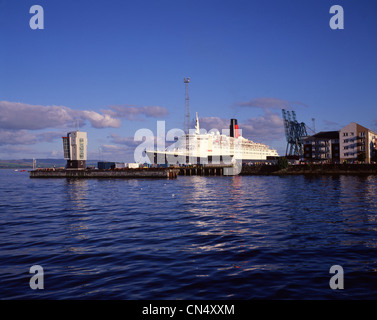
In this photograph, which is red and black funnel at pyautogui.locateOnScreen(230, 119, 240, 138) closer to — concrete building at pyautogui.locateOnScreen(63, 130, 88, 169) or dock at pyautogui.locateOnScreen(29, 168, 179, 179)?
dock at pyautogui.locateOnScreen(29, 168, 179, 179)

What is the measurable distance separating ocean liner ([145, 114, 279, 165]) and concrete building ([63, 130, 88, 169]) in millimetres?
31015

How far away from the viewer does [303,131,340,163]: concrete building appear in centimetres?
12599

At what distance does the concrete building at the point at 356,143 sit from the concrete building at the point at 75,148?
97.5 meters

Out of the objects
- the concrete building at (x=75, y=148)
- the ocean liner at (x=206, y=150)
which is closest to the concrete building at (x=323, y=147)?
Answer: the ocean liner at (x=206, y=150)

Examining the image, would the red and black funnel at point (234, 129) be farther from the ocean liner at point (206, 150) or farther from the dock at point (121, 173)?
the dock at point (121, 173)

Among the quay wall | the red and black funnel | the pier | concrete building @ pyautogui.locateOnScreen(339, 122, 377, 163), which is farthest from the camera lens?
the red and black funnel

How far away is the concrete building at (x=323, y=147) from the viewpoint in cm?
12599

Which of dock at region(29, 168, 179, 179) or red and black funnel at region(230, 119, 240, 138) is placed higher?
red and black funnel at region(230, 119, 240, 138)

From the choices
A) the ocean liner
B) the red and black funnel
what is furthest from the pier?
the red and black funnel

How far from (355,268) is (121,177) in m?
96.4

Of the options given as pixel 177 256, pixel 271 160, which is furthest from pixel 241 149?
pixel 177 256

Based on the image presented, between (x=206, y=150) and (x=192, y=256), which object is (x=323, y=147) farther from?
(x=192, y=256)
